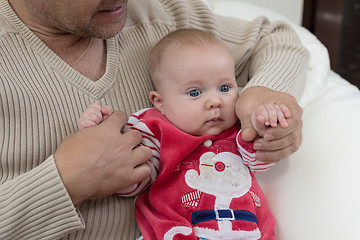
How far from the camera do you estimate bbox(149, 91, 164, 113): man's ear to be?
3.59 ft

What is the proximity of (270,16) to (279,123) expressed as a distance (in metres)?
0.96

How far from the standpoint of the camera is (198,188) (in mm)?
993

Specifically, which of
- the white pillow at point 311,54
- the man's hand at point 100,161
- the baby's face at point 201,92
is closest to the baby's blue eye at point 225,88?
the baby's face at point 201,92

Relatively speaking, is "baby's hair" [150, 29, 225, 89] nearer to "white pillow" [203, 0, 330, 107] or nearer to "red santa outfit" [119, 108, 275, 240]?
"red santa outfit" [119, 108, 275, 240]

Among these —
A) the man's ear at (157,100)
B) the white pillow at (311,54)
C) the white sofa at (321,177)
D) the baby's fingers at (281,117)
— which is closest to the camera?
the baby's fingers at (281,117)

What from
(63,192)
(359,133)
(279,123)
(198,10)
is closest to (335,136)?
(359,133)

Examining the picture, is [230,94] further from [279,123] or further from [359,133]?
[359,133]

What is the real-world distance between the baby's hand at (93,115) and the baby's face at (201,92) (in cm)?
14

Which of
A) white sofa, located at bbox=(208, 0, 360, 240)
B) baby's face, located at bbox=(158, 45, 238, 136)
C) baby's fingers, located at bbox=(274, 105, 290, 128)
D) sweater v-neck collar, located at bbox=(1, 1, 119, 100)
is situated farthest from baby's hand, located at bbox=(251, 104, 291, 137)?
sweater v-neck collar, located at bbox=(1, 1, 119, 100)

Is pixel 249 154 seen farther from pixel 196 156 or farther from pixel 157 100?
pixel 157 100

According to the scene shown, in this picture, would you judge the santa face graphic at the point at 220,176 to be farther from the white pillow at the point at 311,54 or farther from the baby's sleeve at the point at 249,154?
the white pillow at the point at 311,54

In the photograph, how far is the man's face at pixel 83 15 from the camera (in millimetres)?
1039

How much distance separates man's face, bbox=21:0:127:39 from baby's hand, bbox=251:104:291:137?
0.40 m

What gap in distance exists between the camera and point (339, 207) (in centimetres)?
99
